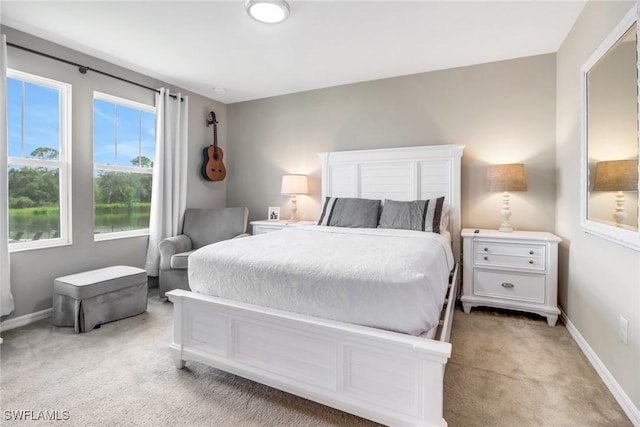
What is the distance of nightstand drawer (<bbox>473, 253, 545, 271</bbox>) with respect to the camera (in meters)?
2.66

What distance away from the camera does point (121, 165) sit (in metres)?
3.41

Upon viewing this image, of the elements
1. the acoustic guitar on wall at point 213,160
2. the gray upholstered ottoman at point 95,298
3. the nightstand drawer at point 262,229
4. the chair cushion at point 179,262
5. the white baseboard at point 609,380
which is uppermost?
the acoustic guitar on wall at point 213,160

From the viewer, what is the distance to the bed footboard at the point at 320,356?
132cm

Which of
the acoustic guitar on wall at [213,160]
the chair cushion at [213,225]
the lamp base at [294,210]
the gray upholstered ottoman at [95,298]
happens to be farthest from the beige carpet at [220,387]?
the acoustic guitar on wall at [213,160]

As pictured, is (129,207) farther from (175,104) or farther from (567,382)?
(567,382)

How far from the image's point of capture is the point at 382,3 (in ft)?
7.25

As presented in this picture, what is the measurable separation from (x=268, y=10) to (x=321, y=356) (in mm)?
2274

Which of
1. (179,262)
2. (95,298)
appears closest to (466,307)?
(179,262)

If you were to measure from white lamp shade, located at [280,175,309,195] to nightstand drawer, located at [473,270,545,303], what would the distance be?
2.10 metres

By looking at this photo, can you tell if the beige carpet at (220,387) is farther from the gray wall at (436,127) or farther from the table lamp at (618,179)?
the gray wall at (436,127)

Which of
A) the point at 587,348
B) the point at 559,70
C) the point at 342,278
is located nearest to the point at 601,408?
the point at 587,348

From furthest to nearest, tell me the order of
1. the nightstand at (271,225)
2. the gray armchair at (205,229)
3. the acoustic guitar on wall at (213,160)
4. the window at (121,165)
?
the acoustic guitar on wall at (213,160), the nightstand at (271,225), the gray armchair at (205,229), the window at (121,165)

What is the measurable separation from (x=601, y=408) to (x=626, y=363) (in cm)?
26

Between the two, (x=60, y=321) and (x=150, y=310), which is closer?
(x=60, y=321)
